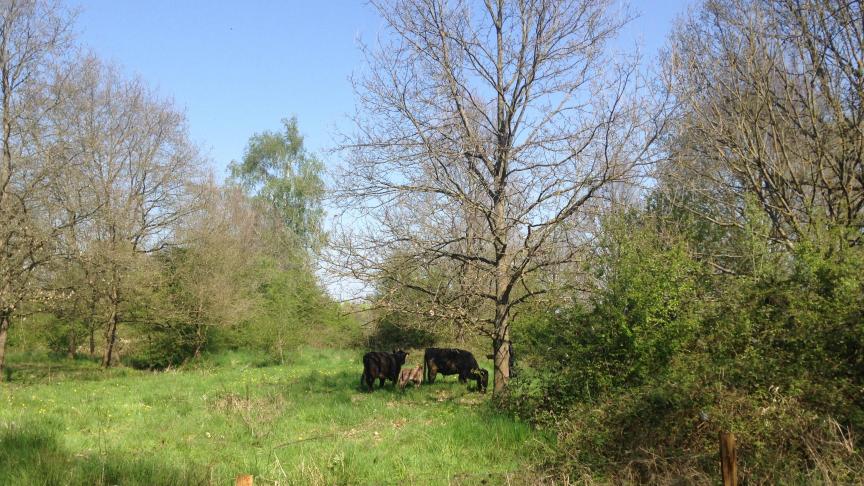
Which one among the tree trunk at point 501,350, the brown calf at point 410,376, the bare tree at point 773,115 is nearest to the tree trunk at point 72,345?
the brown calf at point 410,376

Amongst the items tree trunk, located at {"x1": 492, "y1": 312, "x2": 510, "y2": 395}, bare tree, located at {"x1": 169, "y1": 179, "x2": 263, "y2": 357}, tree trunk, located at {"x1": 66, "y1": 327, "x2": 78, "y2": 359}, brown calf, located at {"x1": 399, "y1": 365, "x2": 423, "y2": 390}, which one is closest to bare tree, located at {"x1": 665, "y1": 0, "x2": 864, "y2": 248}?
tree trunk, located at {"x1": 492, "y1": 312, "x2": 510, "y2": 395}

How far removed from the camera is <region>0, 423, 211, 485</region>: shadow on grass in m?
6.52

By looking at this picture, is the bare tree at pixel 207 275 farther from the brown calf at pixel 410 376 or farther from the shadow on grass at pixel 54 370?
the brown calf at pixel 410 376

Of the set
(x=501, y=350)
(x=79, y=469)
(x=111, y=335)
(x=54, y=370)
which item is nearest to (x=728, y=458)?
(x=79, y=469)

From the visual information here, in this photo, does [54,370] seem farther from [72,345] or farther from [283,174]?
[283,174]

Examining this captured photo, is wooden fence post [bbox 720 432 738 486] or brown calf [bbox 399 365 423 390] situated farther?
brown calf [bbox 399 365 423 390]

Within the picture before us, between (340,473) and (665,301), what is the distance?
482cm

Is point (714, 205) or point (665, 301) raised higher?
point (714, 205)

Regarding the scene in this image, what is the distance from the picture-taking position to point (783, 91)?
39.7ft

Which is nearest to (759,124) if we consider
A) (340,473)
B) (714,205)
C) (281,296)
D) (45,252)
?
(714,205)

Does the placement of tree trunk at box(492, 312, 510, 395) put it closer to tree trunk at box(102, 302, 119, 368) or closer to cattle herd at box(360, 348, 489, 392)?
cattle herd at box(360, 348, 489, 392)

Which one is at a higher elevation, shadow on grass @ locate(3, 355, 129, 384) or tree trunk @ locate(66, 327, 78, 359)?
tree trunk @ locate(66, 327, 78, 359)

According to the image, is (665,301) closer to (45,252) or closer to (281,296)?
(45,252)

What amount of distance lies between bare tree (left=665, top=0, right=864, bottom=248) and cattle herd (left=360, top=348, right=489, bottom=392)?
22.0ft
